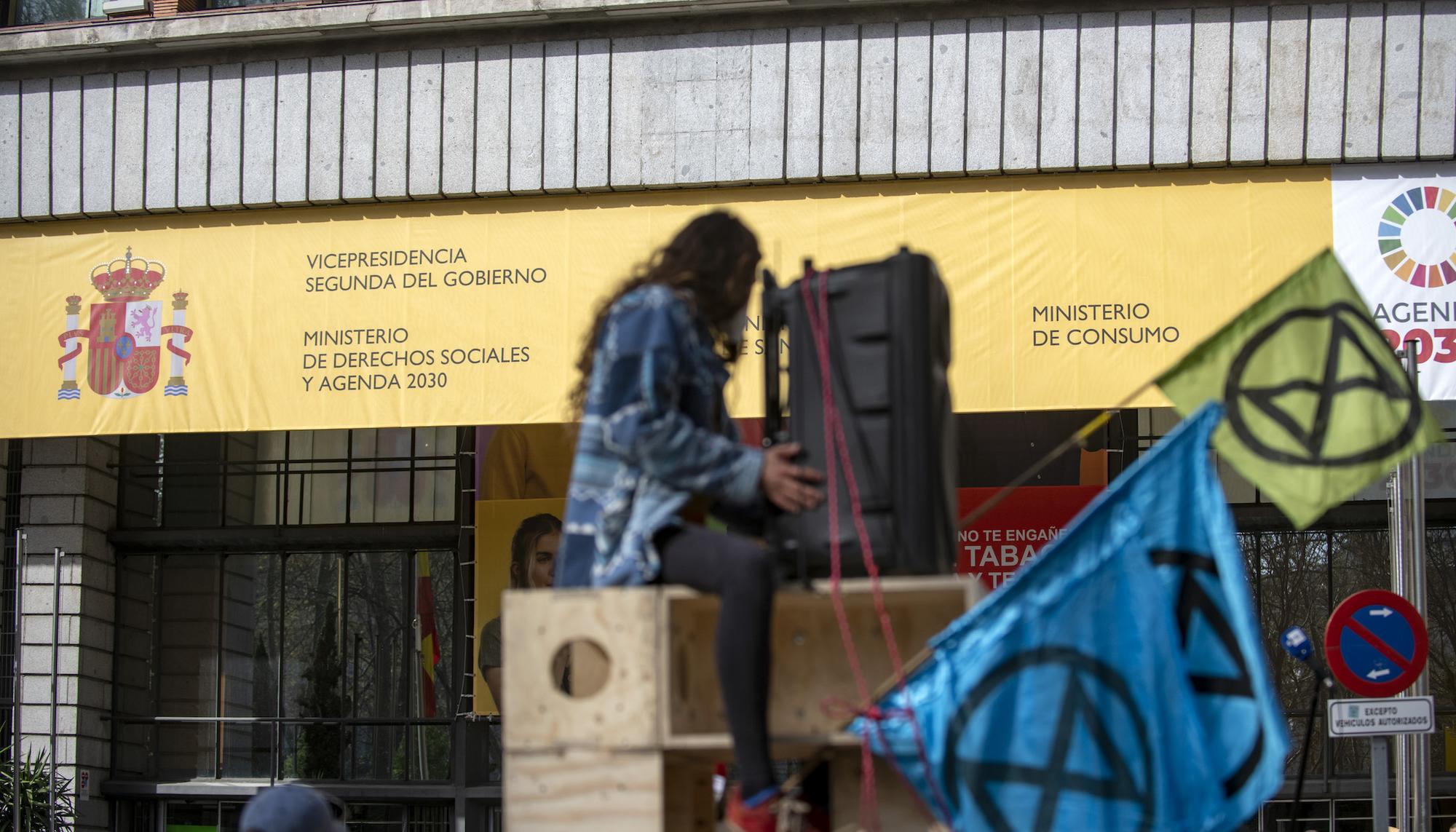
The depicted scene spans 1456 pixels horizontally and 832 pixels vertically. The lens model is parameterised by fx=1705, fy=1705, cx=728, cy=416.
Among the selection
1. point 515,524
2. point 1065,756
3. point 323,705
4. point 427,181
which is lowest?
point 323,705

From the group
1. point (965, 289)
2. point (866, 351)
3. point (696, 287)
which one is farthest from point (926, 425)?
point (965, 289)

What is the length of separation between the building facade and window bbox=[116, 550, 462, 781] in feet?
0.10

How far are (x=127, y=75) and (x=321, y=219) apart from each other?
2087 millimetres

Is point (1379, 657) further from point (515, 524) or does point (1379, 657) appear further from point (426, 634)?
point (426, 634)

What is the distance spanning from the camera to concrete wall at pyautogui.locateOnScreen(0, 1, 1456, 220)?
1195 centimetres

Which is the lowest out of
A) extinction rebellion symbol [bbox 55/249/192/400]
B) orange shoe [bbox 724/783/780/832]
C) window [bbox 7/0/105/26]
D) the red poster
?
orange shoe [bbox 724/783/780/832]

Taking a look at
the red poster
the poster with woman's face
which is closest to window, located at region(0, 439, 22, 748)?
the poster with woman's face

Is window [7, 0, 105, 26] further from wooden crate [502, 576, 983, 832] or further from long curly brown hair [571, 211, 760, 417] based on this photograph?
wooden crate [502, 576, 983, 832]

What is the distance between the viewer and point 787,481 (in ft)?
14.3

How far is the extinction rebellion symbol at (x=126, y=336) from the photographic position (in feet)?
42.2

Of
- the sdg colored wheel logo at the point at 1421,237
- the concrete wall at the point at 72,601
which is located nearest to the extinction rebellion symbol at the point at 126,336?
the concrete wall at the point at 72,601

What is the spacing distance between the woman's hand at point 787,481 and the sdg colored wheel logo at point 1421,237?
8.34 meters

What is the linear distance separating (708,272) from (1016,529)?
8.76m

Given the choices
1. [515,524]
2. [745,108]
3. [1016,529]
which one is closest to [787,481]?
[745,108]
